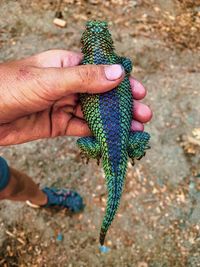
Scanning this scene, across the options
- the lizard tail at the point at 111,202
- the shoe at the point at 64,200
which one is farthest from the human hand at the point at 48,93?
the shoe at the point at 64,200

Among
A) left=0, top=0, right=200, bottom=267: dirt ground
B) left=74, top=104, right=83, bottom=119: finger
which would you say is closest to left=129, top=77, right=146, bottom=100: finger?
left=74, top=104, right=83, bottom=119: finger

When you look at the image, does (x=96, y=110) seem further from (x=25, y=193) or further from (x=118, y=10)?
(x=118, y=10)

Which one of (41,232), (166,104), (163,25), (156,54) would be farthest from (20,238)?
(163,25)

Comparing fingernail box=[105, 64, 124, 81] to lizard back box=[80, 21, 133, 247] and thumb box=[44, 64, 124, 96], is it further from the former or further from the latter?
lizard back box=[80, 21, 133, 247]

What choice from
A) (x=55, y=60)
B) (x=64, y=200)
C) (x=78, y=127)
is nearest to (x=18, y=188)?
(x=64, y=200)

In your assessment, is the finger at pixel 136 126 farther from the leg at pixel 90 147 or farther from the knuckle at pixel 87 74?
the knuckle at pixel 87 74

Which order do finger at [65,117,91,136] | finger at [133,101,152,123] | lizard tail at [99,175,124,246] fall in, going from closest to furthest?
lizard tail at [99,175,124,246] → finger at [133,101,152,123] → finger at [65,117,91,136]
